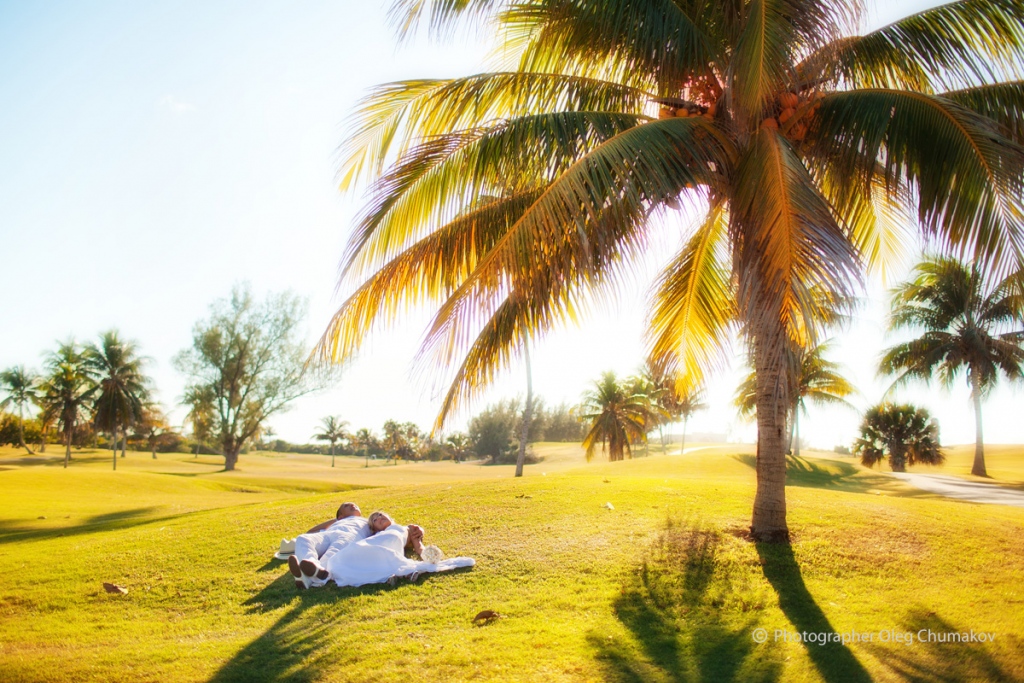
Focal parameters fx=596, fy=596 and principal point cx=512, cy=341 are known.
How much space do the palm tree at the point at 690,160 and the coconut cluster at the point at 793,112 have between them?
0.9 inches

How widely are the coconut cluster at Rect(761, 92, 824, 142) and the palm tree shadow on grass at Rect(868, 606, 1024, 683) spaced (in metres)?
5.40

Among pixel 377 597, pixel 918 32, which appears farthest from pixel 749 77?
pixel 377 597

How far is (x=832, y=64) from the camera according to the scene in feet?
22.3

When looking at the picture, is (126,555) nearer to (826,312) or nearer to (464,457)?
(826,312)

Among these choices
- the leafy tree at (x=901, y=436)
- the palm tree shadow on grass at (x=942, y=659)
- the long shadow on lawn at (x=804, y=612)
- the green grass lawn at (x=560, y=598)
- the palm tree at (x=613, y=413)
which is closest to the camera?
the palm tree shadow on grass at (x=942, y=659)

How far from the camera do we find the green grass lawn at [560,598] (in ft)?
16.1

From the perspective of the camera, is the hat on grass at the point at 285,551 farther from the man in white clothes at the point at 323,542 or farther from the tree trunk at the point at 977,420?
the tree trunk at the point at 977,420

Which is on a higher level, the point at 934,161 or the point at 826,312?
the point at 934,161

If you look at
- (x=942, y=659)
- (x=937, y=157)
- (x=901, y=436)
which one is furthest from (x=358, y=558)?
(x=901, y=436)

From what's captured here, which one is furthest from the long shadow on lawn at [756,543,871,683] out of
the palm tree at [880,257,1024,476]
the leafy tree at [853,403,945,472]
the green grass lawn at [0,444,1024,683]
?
the leafy tree at [853,403,945,472]

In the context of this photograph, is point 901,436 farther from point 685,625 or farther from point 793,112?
point 685,625

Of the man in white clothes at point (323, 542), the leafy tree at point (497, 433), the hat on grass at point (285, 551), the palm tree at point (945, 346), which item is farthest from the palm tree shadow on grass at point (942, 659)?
the leafy tree at point (497, 433)

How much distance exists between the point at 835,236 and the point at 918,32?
3.81 metres

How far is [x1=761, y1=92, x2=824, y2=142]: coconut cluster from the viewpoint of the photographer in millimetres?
7027
